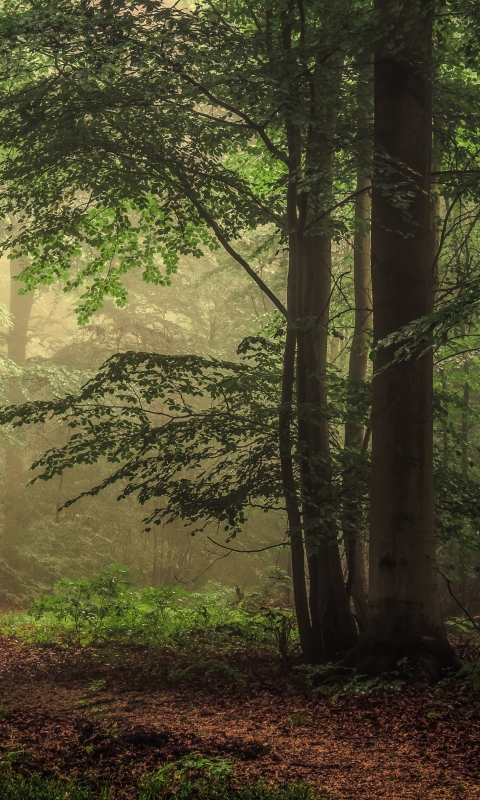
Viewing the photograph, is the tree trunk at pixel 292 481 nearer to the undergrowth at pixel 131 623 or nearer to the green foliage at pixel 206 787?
the undergrowth at pixel 131 623

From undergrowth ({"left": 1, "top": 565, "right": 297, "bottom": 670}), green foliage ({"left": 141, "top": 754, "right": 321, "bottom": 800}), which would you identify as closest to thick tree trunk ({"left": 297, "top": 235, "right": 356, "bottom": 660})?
undergrowth ({"left": 1, "top": 565, "right": 297, "bottom": 670})

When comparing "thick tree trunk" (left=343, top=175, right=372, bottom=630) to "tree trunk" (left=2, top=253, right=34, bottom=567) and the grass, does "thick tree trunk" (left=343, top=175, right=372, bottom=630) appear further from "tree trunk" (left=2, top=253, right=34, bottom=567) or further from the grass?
"tree trunk" (left=2, top=253, right=34, bottom=567)

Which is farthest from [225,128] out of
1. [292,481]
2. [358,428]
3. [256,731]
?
[256,731]

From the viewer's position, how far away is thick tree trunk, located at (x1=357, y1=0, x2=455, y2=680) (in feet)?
21.6

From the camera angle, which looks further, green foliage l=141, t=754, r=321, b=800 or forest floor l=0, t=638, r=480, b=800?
forest floor l=0, t=638, r=480, b=800

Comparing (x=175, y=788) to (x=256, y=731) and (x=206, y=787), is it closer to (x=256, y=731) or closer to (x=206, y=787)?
(x=206, y=787)

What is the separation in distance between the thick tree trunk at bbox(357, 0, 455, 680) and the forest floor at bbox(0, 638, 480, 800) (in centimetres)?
61

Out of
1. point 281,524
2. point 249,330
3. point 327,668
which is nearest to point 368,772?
point 327,668

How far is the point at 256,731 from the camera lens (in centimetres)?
539

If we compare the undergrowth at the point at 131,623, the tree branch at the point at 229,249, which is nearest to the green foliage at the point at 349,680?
the undergrowth at the point at 131,623

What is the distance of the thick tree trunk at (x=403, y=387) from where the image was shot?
6.57m

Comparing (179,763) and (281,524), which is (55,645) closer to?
(179,763)

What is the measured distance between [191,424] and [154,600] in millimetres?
4330

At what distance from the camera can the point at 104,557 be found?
19.5m
